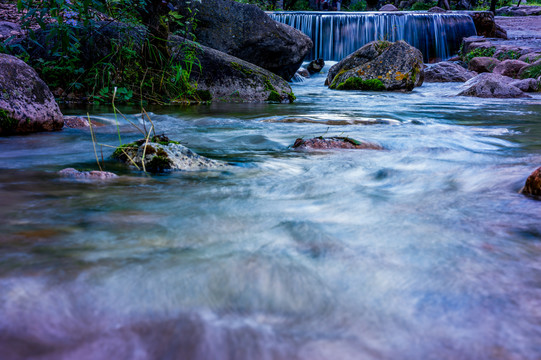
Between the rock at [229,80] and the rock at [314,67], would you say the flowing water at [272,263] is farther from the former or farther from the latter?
the rock at [314,67]

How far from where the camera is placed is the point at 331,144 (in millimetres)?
3711

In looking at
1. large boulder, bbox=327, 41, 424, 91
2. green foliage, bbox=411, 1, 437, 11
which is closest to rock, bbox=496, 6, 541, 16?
green foliage, bbox=411, 1, 437, 11

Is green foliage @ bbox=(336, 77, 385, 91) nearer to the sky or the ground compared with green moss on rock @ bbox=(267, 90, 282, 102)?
nearer to the sky

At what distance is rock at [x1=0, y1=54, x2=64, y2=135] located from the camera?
3957 mm

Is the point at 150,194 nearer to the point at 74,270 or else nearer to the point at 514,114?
the point at 74,270

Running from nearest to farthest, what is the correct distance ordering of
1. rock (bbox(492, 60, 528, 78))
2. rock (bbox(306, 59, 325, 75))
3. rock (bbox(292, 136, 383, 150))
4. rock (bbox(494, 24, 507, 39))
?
rock (bbox(292, 136, 383, 150)) → rock (bbox(492, 60, 528, 78)) → rock (bbox(306, 59, 325, 75)) → rock (bbox(494, 24, 507, 39))

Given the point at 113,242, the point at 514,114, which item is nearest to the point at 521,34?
the point at 514,114

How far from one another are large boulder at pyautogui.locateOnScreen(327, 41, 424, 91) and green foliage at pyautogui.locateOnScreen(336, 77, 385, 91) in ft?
0.09

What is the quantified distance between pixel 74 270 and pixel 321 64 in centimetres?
1799

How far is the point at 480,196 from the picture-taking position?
233 cm

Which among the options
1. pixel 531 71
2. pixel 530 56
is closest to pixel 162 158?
pixel 531 71

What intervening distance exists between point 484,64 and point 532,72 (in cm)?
320

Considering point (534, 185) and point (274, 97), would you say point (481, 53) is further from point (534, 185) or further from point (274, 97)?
point (534, 185)

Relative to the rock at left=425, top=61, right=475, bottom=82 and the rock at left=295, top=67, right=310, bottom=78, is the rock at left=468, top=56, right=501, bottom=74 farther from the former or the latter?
the rock at left=295, top=67, right=310, bottom=78
